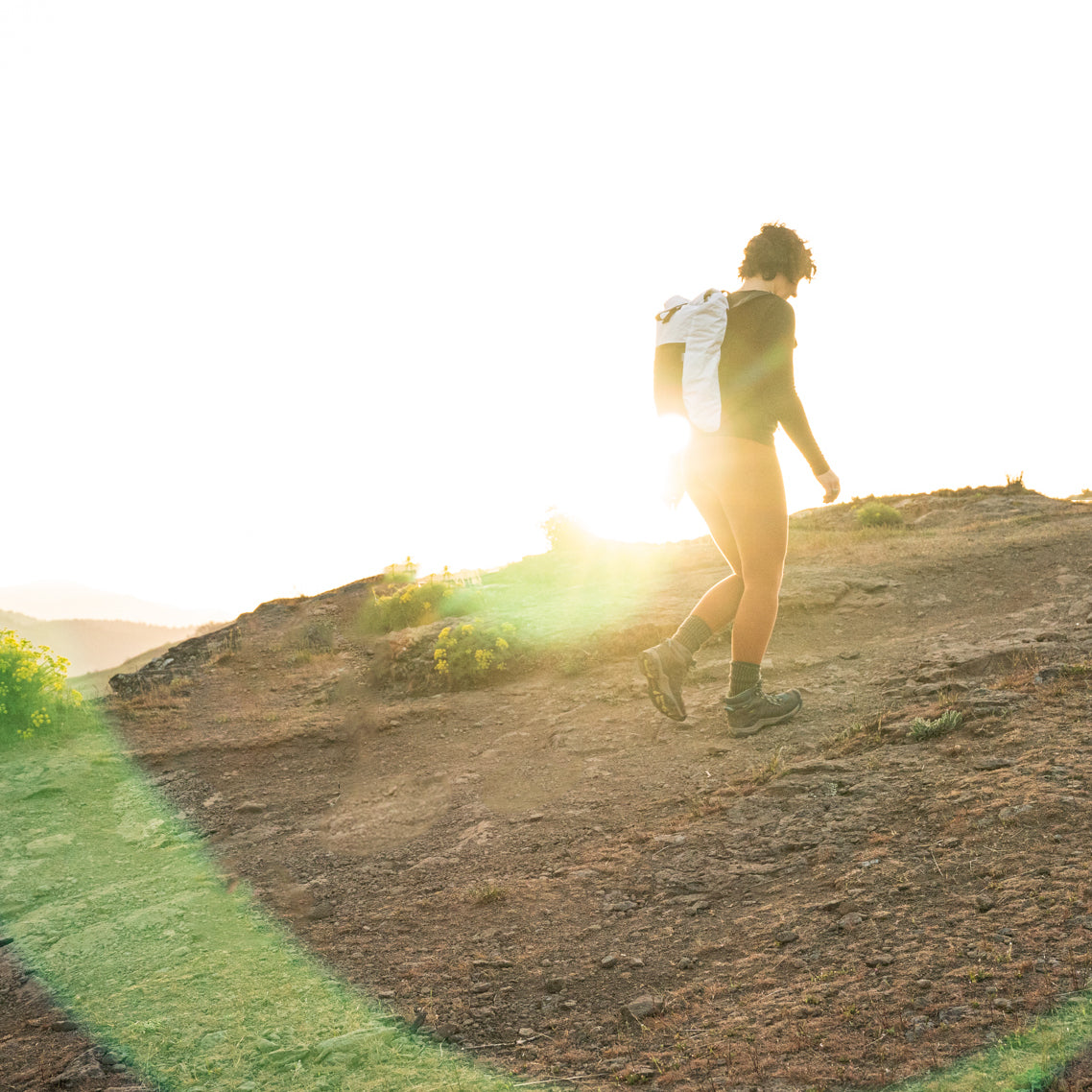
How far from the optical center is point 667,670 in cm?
402

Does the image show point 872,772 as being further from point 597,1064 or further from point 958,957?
point 597,1064

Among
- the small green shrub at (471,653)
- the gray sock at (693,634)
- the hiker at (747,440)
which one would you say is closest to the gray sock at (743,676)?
the hiker at (747,440)

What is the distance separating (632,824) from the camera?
3.72 m

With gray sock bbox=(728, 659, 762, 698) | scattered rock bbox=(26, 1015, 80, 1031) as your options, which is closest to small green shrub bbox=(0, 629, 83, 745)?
scattered rock bbox=(26, 1015, 80, 1031)

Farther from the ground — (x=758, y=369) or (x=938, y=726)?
(x=758, y=369)

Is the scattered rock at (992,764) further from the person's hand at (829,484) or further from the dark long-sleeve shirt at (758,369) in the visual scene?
the dark long-sleeve shirt at (758,369)

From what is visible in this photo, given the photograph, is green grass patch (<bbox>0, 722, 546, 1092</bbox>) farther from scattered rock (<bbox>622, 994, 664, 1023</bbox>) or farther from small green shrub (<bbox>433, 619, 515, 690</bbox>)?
small green shrub (<bbox>433, 619, 515, 690</bbox>)

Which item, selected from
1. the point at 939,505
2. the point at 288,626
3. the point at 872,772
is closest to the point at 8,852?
the point at 872,772

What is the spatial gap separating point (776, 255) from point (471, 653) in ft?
15.0

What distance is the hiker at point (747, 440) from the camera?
3.64 m

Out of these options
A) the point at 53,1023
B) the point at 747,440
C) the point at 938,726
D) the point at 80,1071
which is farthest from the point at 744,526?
the point at 53,1023

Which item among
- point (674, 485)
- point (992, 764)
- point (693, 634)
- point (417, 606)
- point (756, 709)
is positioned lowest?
point (992, 764)

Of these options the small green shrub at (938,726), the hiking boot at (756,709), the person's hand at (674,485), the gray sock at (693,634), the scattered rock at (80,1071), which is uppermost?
the person's hand at (674,485)

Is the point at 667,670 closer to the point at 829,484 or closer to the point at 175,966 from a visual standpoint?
the point at 829,484
